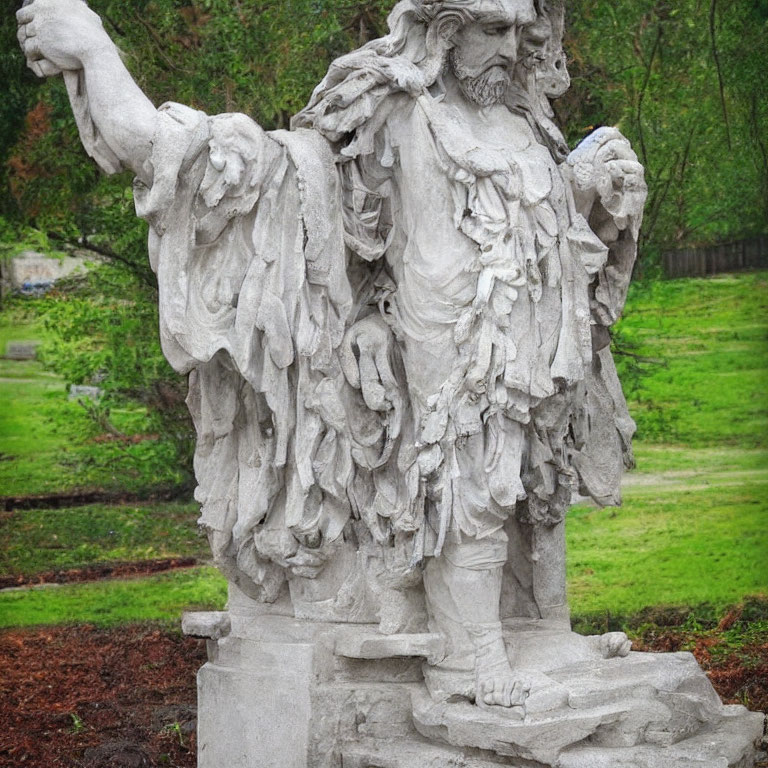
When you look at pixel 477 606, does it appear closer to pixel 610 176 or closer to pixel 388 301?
pixel 388 301

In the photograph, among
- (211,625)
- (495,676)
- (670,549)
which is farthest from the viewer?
(670,549)

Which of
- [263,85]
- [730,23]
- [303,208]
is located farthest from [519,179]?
[730,23]

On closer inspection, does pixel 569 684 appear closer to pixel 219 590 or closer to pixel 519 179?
pixel 519 179

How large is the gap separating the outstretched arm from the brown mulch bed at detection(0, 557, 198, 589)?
432 centimetres

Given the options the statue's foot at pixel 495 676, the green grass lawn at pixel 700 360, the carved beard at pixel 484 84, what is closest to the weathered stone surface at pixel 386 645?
the statue's foot at pixel 495 676

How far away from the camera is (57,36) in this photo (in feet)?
17.0

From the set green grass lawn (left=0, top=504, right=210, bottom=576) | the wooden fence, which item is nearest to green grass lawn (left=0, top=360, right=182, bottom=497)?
green grass lawn (left=0, top=504, right=210, bottom=576)

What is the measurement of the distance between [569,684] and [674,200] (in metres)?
4.27

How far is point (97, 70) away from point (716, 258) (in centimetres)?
495

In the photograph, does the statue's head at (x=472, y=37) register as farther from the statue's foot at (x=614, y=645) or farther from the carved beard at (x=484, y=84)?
the statue's foot at (x=614, y=645)

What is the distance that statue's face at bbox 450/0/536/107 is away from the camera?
5.39 meters

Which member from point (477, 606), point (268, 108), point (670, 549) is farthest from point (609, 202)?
point (670, 549)

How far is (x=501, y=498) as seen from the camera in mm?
5273

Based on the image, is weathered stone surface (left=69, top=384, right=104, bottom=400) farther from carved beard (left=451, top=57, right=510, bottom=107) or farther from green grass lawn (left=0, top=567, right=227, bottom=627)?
carved beard (left=451, top=57, right=510, bottom=107)
